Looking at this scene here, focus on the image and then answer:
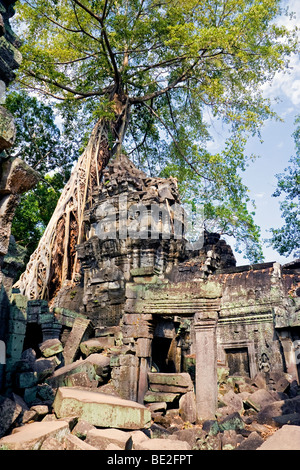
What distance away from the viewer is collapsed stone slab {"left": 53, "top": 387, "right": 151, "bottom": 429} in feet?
13.0

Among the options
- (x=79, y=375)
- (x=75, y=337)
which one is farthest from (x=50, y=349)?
(x=75, y=337)

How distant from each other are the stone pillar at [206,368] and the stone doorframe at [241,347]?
12.1 ft

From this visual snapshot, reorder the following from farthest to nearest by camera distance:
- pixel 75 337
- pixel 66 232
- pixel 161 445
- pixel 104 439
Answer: pixel 66 232 < pixel 75 337 < pixel 161 445 < pixel 104 439

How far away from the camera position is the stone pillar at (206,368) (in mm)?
5668

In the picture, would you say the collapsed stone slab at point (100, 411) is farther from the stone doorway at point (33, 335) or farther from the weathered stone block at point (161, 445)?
the stone doorway at point (33, 335)

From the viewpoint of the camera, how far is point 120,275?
35.0 ft

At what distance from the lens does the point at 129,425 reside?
4094 millimetres

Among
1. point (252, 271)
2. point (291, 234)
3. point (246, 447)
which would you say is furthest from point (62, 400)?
point (291, 234)

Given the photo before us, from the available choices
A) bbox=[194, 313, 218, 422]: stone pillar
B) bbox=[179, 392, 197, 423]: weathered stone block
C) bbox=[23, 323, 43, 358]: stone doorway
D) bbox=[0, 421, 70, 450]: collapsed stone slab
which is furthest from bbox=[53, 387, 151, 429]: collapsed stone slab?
bbox=[23, 323, 43, 358]: stone doorway

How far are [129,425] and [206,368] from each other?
214 cm

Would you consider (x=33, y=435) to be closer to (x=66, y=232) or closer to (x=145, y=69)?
(x=66, y=232)

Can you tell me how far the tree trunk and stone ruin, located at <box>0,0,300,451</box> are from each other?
61 cm

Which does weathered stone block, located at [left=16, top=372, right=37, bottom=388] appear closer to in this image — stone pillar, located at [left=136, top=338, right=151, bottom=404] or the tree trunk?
stone pillar, located at [left=136, top=338, right=151, bottom=404]

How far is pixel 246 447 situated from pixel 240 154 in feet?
→ 48.7
